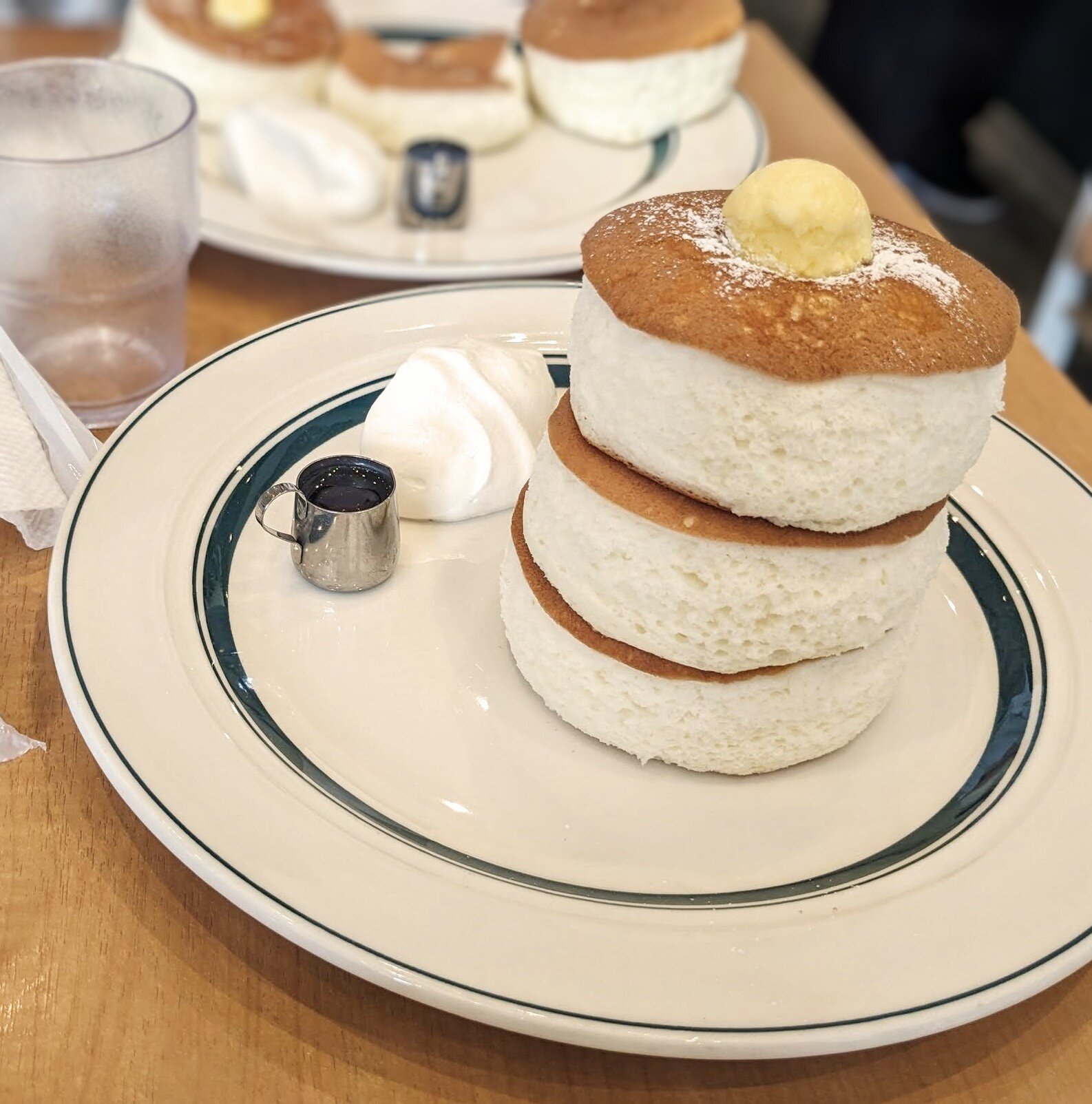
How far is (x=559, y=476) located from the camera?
1080 millimetres

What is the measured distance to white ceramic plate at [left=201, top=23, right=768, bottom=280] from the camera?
1.75 m

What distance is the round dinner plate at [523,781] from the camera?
2.89ft

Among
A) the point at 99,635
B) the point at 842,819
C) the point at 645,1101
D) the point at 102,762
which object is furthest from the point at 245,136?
the point at 645,1101

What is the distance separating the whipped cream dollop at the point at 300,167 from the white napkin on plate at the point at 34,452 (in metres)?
0.73

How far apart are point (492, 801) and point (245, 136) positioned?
53.0 inches

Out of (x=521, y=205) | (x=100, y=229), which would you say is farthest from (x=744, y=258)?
(x=521, y=205)

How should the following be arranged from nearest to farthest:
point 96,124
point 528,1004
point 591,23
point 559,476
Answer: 1. point 528,1004
2. point 559,476
3. point 96,124
4. point 591,23

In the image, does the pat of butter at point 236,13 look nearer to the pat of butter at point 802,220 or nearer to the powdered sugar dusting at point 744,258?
the powdered sugar dusting at point 744,258

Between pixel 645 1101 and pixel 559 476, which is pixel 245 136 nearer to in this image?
pixel 559 476

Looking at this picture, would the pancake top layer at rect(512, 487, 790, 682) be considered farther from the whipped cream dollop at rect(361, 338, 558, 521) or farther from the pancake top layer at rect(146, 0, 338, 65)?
the pancake top layer at rect(146, 0, 338, 65)

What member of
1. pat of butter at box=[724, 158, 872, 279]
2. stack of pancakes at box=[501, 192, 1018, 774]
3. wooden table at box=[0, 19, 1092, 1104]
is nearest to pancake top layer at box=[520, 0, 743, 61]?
stack of pancakes at box=[501, 192, 1018, 774]

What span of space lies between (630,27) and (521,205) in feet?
1.24

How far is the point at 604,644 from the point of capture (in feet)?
3.55

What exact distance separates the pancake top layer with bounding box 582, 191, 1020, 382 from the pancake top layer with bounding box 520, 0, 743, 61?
1.22 m
